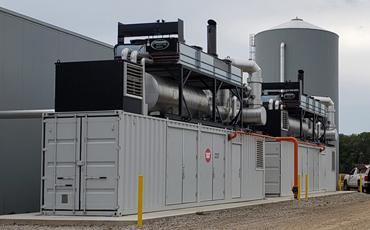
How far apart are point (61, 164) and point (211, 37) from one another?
1028 centimetres

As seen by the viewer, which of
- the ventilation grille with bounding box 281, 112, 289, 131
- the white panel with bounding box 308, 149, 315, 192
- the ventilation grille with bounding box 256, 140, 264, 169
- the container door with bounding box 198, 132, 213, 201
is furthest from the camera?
the white panel with bounding box 308, 149, 315, 192

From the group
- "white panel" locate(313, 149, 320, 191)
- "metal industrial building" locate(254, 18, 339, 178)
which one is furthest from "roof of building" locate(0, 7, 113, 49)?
"metal industrial building" locate(254, 18, 339, 178)

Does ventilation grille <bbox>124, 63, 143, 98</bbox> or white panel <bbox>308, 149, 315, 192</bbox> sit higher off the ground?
ventilation grille <bbox>124, 63, 143, 98</bbox>

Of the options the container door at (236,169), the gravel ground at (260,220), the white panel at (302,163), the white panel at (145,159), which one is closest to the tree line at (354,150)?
the white panel at (302,163)

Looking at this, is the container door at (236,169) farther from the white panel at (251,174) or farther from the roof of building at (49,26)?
the roof of building at (49,26)

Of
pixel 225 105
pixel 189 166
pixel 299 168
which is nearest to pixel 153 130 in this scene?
pixel 189 166

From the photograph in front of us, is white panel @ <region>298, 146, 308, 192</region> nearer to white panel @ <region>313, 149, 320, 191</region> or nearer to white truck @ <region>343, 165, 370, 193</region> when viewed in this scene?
white panel @ <region>313, 149, 320, 191</region>

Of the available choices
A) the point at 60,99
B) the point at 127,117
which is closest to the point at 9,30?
the point at 60,99

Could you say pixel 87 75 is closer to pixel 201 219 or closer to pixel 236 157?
pixel 201 219

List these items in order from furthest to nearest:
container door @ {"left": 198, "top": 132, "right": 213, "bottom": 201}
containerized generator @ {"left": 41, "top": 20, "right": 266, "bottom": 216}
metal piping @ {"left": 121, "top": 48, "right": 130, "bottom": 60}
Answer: container door @ {"left": 198, "top": 132, "right": 213, "bottom": 201}, metal piping @ {"left": 121, "top": 48, "right": 130, "bottom": 60}, containerized generator @ {"left": 41, "top": 20, "right": 266, "bottom": 216}

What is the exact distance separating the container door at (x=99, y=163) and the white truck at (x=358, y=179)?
26.7 metres

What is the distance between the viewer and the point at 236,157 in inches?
968

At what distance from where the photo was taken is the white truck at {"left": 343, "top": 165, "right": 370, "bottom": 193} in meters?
40.3

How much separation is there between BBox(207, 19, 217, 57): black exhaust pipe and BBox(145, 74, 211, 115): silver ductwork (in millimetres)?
2493
